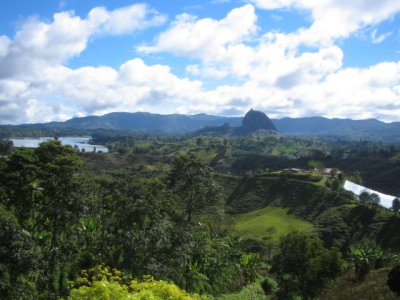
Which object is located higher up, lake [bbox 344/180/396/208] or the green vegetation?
the green vegetation

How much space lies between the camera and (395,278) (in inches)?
1164

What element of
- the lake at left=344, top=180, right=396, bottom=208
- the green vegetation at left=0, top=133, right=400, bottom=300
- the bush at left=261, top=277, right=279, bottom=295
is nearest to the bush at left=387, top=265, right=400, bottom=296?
the green vegetation at left=0, top=133, right=400, bottom=300

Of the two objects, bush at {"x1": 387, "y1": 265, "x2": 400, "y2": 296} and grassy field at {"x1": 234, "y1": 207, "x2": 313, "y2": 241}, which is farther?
grassy field at {"x1": 234, "y1": 207, "x2": 313, "y2": 241}

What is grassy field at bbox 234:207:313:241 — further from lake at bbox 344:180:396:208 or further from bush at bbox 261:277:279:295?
lake at bbox 344:180:396:208

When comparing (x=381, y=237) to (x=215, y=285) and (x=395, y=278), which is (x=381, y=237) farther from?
(x=395, y=278)

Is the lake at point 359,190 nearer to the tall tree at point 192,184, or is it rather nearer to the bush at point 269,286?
the bush at point 269,286

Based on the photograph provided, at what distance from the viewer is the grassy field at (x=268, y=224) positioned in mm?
97875

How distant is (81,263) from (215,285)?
14309mm

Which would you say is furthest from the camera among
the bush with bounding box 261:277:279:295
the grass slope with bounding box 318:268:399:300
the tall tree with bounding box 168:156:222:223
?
the bush with bounding box 261:277:279:295

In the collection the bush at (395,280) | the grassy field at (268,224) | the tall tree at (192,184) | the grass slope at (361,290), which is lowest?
the grassy field at (268,224)

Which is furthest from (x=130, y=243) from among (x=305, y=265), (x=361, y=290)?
(x=361, y=290)

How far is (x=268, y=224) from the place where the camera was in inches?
4119

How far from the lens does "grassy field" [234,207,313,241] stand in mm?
97875

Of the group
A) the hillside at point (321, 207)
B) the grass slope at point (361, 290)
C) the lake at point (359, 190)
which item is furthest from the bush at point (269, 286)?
the lake at point (359, 190)
